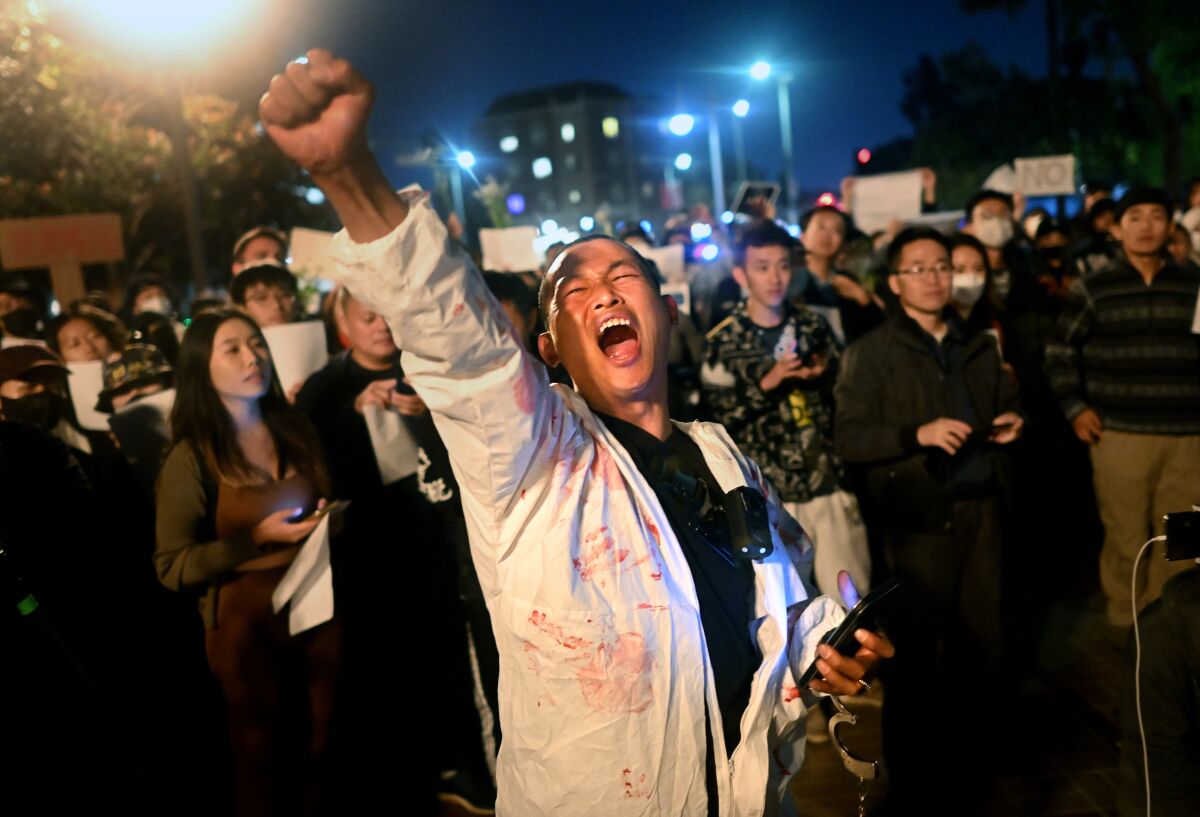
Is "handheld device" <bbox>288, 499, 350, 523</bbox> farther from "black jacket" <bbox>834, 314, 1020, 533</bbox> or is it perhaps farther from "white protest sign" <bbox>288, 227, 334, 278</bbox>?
"white protest sign" <bbox>288, 227, 334, 278</bbox>

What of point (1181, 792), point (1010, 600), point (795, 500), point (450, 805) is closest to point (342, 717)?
point (450, 805)

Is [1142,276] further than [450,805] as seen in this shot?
Yes

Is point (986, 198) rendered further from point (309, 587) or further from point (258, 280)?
point (309, 587)

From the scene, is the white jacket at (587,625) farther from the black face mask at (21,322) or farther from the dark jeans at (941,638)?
the black face mask at (21,322)

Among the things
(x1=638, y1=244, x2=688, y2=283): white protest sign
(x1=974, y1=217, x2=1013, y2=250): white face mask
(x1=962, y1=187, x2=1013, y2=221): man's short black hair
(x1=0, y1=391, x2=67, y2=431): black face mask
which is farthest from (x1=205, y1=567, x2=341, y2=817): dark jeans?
(x1=962, y1=187, x2=1013, y2=221): man's short black hair

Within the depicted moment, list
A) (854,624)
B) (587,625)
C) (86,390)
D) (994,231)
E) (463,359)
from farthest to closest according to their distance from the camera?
(994,231) < (86,390) < (854,624) < (587,625) < (463,359)

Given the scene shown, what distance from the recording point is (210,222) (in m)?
24.3

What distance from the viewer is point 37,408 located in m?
4.57

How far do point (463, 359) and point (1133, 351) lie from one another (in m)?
4.93

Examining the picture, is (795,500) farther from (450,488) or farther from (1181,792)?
(1181,792)

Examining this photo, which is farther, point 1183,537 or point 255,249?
point 255,249

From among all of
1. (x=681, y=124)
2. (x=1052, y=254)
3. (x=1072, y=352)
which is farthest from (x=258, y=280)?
(x=681, y=124)

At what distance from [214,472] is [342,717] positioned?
159 centimetres

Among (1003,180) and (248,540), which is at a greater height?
(1003,180)
